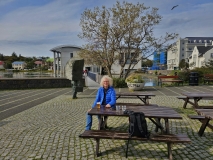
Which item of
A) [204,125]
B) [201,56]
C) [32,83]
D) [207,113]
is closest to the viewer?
[207,113]

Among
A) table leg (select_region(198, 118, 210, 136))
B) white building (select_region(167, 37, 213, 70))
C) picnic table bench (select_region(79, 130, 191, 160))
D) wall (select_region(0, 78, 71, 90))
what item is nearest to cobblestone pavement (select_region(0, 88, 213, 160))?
table leg (select_region(198, 118, 210, 136))

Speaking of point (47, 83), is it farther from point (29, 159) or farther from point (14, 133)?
point (29, 159)

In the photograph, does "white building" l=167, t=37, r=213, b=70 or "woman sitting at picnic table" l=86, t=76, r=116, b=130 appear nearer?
"woman sitting at picnic table" l=86, t=76, r=116, b=130

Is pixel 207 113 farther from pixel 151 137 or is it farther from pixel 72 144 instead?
pixel 72 144

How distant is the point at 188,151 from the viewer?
3631mm

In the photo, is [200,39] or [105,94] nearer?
[105,94]

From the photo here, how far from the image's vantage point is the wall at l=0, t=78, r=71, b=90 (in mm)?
16392

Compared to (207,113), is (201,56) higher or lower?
higher

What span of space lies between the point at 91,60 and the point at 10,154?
1430cm

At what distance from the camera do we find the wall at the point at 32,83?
1639 centimetres

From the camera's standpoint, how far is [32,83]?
1694cm

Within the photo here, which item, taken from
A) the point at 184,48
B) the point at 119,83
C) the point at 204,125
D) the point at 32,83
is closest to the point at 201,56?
the point at 184,48

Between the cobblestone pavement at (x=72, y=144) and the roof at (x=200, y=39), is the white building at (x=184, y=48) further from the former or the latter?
the cobblestone pavement at (x=72, y=144)

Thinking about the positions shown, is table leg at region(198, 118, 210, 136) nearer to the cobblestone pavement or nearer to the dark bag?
the cobblestone pavement
